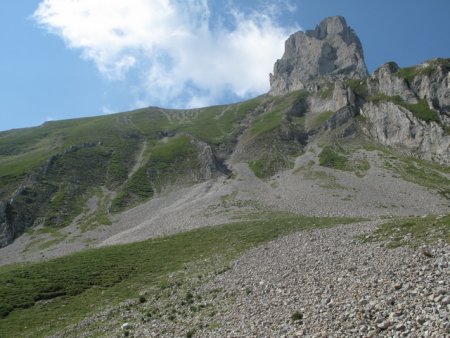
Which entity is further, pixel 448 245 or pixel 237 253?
pixel 237 253

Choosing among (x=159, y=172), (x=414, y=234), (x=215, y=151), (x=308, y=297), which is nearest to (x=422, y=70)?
(x=215, y=151)

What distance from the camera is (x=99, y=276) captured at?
45500 millimetres

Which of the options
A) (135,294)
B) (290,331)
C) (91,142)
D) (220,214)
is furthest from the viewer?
(91,142)

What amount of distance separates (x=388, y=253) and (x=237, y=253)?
823 inches

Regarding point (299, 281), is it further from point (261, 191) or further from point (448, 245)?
point (261, 191)

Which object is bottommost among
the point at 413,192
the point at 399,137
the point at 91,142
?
the point at 413,192

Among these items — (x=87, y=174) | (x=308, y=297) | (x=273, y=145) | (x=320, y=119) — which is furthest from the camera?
(x=320, y=119)

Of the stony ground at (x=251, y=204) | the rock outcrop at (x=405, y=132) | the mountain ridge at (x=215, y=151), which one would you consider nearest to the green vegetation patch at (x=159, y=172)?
the mountain ridge at (x=215, y=151)

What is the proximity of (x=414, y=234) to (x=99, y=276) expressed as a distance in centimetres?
3321

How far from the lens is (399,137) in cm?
14488

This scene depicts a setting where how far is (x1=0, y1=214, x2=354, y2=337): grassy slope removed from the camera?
3506 centimetres

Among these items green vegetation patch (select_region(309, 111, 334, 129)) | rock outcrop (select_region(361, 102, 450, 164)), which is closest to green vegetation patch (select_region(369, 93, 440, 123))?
rock outcrop (select_region(361, 102, 450, 164))

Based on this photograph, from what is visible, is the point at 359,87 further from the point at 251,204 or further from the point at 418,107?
the point at 251,204

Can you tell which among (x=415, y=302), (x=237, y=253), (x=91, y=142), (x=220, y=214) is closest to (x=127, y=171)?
(x=91, y=142)
